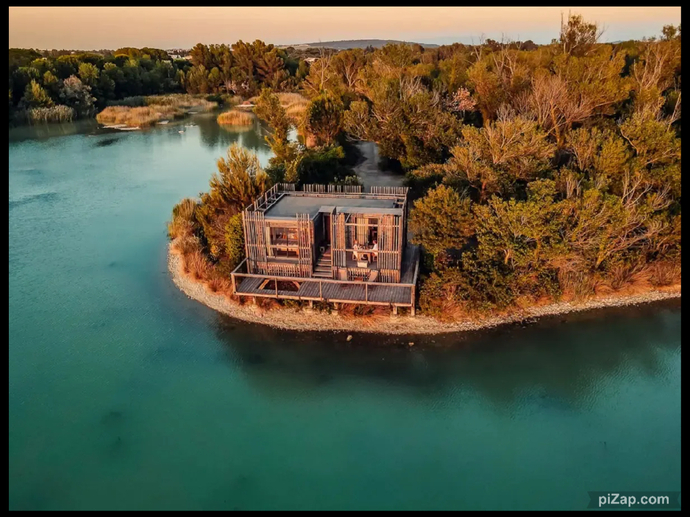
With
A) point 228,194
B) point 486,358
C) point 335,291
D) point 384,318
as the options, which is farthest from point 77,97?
point 486,358

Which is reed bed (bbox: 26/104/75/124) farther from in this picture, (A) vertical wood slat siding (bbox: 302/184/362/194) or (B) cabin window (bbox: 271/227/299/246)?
(B) cabin window (bbox: 271/227/299/246)

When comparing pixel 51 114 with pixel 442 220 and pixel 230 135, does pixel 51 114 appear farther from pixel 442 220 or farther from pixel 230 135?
pixel 442 220

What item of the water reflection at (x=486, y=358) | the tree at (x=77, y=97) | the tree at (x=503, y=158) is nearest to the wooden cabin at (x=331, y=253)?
the water reflection at (x=486, y=358)

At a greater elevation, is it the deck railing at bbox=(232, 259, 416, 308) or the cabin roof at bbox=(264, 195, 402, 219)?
the cabin roof at bbox=(264, 195, 402, 219)

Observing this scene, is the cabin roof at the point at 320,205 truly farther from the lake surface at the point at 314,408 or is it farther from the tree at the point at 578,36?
the tree at the point at 578,36

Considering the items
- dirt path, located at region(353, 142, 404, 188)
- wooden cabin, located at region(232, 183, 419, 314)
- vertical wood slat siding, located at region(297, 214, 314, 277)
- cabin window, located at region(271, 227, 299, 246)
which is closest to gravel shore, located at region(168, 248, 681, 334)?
wooden cabin, located at region(232, 183, 419, 314)

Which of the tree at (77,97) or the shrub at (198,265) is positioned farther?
the tree at (77,97)

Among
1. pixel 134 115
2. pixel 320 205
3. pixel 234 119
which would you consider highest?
pixel 134 115
